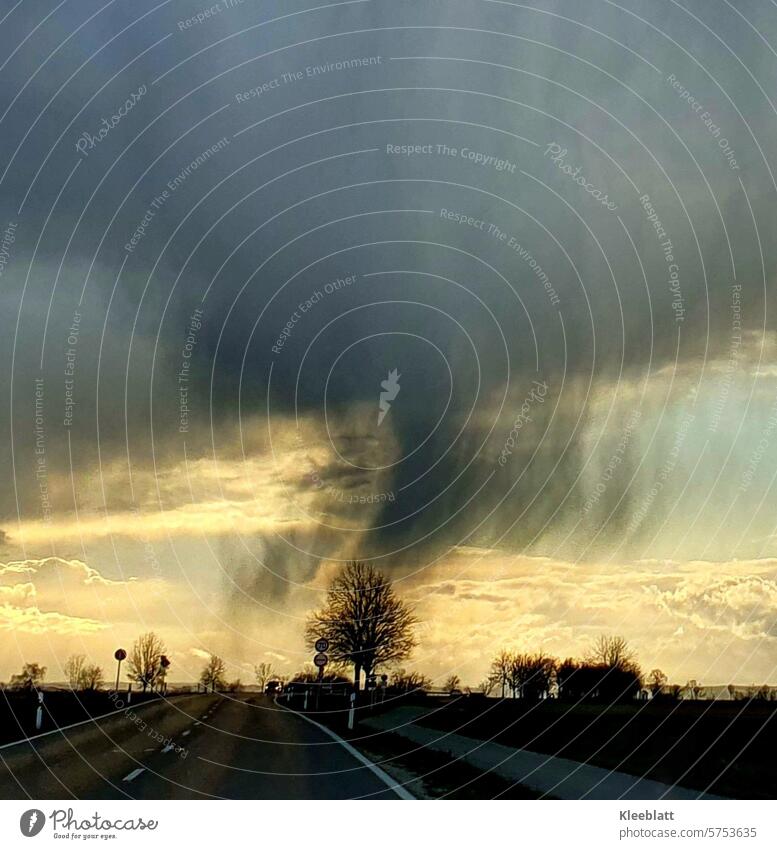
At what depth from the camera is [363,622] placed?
23750 mm

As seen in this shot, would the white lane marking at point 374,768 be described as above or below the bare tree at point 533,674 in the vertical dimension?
below

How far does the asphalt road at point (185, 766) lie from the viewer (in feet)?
45.5

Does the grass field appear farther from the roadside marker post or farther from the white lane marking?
the roadside marker post

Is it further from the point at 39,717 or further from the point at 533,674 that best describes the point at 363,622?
the point at 39,717

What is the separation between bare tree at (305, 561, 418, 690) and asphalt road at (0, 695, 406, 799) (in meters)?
2.37

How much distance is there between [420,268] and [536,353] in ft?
9.93

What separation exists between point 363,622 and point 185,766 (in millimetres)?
8427

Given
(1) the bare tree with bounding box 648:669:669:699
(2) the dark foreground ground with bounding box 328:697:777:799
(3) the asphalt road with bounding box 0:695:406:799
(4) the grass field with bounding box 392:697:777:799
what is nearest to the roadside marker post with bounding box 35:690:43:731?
(3) the asphalt road with bounding box 0:695:406:799

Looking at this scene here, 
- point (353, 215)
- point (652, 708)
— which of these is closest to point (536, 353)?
point (353, 215)

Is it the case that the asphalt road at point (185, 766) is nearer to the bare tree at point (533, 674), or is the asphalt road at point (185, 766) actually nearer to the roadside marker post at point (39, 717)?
the roadside marker post at point (39, 717)

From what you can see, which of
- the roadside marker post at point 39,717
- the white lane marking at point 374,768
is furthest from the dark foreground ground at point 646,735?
the roadside marker post at point 39,717

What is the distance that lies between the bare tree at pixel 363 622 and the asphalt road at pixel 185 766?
2370 millimetres
